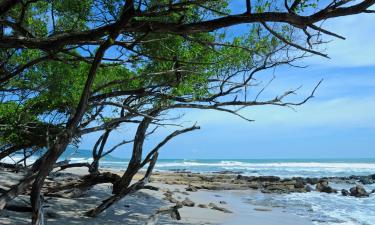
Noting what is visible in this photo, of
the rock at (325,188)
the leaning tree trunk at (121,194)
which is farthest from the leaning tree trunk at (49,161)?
the rock at (325,188)

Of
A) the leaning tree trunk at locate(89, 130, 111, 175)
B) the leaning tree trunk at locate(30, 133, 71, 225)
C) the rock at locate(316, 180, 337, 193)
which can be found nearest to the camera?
the leaning tree trunk at locate(30, 133, 71, 225)

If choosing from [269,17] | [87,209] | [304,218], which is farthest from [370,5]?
[304,218]

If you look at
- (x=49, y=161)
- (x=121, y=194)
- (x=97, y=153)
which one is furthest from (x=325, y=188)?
(x=49, y=161)

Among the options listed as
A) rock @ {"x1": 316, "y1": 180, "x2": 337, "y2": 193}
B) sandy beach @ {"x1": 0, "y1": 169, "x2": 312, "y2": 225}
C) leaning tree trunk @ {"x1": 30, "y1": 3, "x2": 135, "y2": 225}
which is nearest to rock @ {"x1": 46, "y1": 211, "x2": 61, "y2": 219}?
sandy beach @ {"x1": 0, "y1": 169, "x2": 312, "y2": 225}

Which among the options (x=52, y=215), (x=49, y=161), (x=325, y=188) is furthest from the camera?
(x=325, y=188)

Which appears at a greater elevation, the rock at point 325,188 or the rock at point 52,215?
the rock at point 325,188

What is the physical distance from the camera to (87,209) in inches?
382

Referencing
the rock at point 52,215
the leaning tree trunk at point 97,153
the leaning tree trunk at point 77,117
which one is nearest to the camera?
the leaning tree trunk at point 77,117

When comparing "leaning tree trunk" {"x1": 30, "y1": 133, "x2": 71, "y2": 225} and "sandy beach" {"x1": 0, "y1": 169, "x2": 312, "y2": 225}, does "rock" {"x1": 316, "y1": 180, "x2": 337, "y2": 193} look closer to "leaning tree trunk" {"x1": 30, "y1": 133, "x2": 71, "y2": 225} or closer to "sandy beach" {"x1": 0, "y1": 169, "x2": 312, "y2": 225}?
"sandy beach" {"x1": 0, "y1": 169, "x2": 312, "y2": 225}

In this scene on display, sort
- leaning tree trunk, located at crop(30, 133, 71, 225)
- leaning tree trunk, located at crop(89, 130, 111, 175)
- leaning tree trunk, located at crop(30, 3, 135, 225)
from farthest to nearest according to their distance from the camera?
leaning tree trunk, located at crop(89, 130, 111, 175), leaning tree trunk, located at crop(30, 133, 71, 225), leaning tree trunk, located at crop(30, 3, 135, 225)

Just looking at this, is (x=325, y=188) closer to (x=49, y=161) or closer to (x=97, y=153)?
(x=97, y=153)

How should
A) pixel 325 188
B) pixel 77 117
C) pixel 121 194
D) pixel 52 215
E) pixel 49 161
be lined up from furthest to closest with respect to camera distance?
pixel 325 188 → pixel 121 194 → pixel 52 215 → pixel 49 161 → pixel 77 117

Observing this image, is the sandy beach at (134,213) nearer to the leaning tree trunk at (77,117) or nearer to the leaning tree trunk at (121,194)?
the leaning tree trunk at (121,194)

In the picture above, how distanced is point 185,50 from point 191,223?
4015mm
